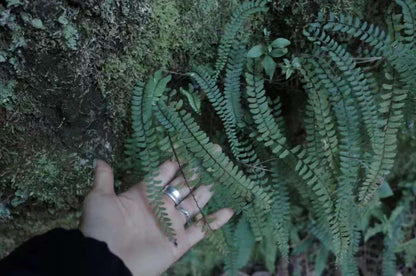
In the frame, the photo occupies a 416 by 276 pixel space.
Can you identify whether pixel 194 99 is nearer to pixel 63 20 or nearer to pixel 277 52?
pixel 277 52

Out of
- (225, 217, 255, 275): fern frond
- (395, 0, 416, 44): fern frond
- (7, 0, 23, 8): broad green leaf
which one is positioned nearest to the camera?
(7, 0, 23, 8): broad green leaf

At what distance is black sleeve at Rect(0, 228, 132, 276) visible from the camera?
1.69 metres

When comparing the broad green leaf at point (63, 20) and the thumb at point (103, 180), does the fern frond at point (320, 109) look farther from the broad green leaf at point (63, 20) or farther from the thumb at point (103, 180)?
the broad green leaf at point (63, 20)

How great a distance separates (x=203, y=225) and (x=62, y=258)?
86cm

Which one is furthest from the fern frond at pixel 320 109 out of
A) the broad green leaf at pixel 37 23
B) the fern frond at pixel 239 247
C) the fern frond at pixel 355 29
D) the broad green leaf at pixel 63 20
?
the broad green leaf at pixel 37 23

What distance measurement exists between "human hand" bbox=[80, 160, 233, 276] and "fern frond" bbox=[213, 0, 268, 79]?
27.2 inches

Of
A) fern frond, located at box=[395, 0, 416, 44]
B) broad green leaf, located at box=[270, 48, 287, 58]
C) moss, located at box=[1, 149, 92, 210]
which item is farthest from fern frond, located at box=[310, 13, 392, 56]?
moss, located at box=[1, 149, 92, 210]

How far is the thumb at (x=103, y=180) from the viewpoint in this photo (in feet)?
6.89

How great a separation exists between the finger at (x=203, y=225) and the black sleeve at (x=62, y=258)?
52cm

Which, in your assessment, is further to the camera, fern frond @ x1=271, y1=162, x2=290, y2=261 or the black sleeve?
fern frond @ x1=271, y1=162, x2=290, y2=261

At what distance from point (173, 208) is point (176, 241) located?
0.20 meters

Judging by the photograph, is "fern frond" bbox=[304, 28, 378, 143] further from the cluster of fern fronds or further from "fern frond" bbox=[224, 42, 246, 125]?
"fern frond" bbox=[224, 42, 246, 125]

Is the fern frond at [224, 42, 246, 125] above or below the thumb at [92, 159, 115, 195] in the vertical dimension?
above

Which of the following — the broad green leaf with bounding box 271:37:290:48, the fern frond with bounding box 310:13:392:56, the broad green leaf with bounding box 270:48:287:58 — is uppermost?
the fern frond with bounding box 310:13:392:56
